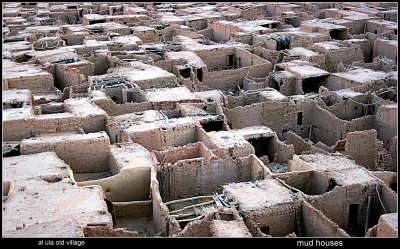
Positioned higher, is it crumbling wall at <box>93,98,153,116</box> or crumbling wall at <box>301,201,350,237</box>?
crumbling wall at <box>93,98,153,116</box>

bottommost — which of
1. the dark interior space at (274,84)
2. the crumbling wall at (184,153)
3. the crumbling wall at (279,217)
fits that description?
the crumbling wall at (279,217)

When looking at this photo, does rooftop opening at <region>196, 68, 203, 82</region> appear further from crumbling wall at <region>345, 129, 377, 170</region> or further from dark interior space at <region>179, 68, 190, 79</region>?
crumbling wall at <region>345, 129, 377, 170</region>

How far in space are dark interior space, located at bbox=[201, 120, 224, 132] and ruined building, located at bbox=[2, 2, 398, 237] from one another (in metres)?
0.06

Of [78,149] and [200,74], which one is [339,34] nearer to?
[200,74]

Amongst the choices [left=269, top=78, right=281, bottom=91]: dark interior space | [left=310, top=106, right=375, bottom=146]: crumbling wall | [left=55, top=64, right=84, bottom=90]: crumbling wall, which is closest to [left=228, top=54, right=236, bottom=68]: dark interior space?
[left=269, top=78, right=281, bottom=91]: dark interior space

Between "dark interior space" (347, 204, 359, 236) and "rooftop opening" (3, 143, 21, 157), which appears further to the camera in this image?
"rooftop opening" (3, 143, 21, 157)

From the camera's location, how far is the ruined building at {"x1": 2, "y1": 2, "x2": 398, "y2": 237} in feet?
48.4

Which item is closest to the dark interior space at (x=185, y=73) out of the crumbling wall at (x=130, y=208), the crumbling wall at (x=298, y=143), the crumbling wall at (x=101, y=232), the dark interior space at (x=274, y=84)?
the dark interior space at (x=274, y=84)

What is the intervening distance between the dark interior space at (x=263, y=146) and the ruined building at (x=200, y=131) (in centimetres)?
8

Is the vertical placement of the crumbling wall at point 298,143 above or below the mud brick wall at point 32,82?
below

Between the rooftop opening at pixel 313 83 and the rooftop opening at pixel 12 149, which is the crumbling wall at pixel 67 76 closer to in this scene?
the rooftop opening at pixel 12 149

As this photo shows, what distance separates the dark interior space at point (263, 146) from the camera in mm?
20147
